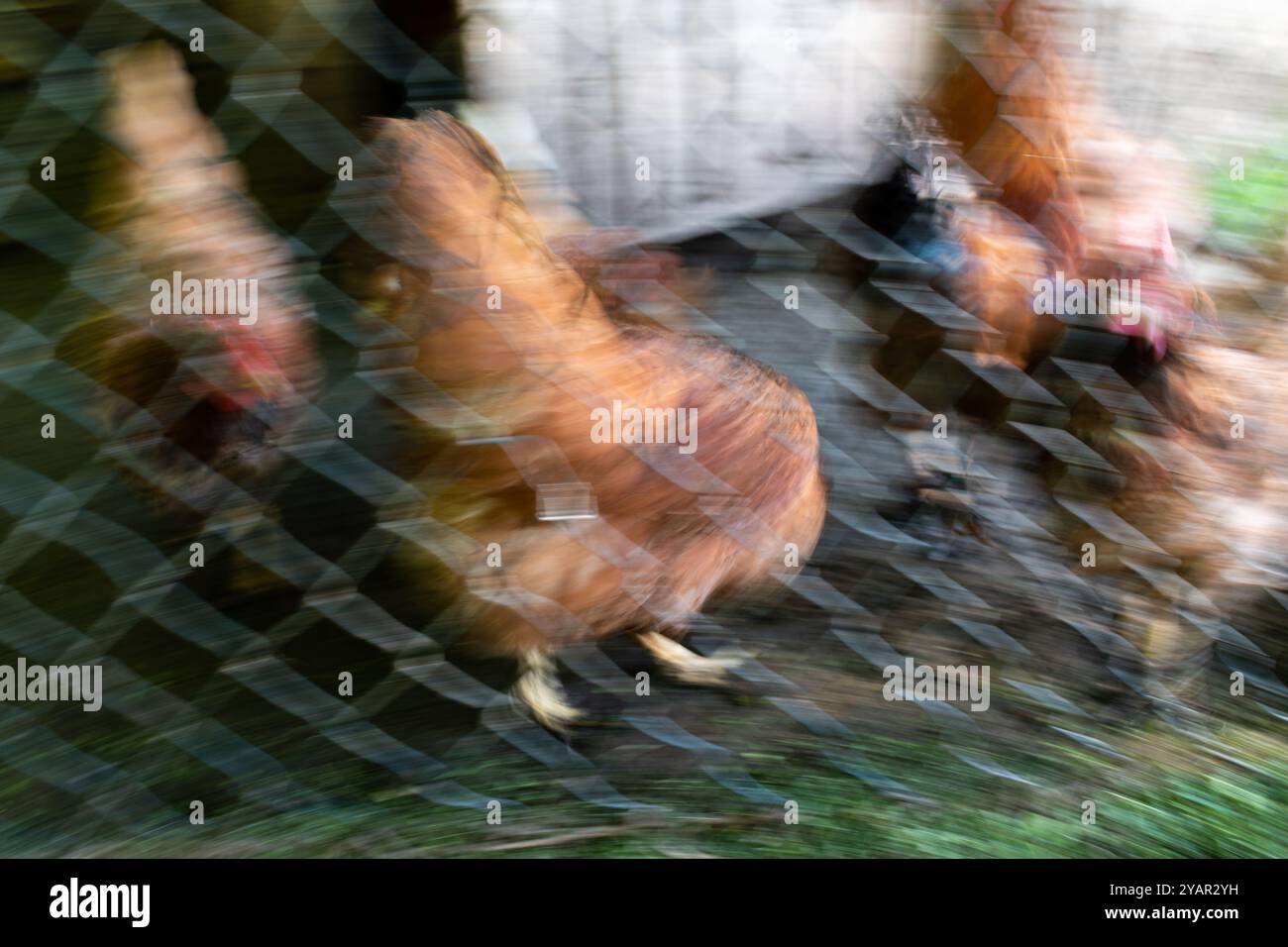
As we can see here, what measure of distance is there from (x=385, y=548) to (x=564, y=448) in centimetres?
26

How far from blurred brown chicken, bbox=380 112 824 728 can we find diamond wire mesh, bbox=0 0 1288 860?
0.03 meters

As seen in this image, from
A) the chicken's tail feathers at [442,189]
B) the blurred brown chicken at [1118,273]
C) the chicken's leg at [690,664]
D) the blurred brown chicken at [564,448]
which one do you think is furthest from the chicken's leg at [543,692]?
the blurred brown chicken at [1118,273]

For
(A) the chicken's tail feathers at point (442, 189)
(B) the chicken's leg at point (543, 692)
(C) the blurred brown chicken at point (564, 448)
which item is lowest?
(B) the chicken's leg at point (543, 692)

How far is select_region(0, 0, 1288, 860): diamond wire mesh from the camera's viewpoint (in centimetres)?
125

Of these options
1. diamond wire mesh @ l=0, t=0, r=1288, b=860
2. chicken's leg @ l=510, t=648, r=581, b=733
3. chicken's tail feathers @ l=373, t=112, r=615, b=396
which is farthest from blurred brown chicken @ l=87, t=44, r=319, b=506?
chicken's leg @ l=510, t=648, r=581, b=733

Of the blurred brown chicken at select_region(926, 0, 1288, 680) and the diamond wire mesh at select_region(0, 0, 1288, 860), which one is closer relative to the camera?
the diamond wire mesh at select_region(0, 0, 1288, 860)

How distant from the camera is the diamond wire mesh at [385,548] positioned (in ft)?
4.12

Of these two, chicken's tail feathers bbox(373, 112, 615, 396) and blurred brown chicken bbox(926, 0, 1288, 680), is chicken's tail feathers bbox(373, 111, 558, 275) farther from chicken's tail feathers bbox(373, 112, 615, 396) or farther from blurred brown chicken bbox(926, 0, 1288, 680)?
blurred brown chicken bbox(926, 0, 1288, 680)

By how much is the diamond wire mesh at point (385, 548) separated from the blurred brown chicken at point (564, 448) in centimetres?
3

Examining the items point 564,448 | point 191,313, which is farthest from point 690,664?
point 191,313

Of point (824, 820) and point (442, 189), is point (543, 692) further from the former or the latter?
point (442, 189)

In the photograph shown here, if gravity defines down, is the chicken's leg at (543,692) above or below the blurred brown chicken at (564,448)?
below

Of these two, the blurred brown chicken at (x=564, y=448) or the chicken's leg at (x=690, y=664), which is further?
the chicken's leg at (x=690, y=664)

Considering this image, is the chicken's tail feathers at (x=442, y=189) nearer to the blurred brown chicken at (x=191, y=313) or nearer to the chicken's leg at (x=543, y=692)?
the blurred brown chicken at (x=191, y=313)
